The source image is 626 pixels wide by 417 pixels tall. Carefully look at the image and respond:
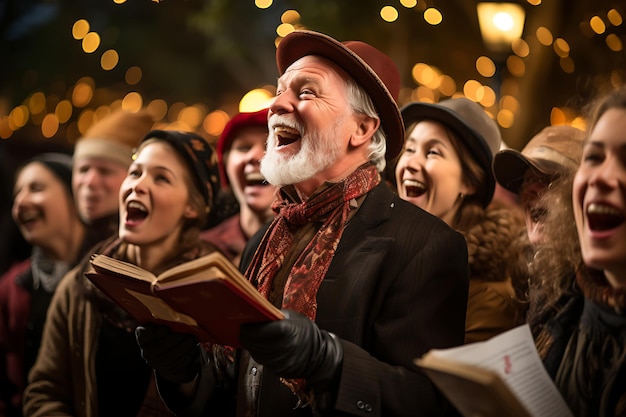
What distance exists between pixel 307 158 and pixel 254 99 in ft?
15.7

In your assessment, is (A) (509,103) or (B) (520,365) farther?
(A) (509,103)

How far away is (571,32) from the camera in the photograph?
4.75m

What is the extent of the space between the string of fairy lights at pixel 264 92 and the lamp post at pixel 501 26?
0.65 ft

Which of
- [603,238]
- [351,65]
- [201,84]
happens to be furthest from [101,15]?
[603,238]

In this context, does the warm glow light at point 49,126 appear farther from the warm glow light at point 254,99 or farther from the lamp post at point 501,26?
the lamp post at point 501,26

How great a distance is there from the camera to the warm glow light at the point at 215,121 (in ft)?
27.0

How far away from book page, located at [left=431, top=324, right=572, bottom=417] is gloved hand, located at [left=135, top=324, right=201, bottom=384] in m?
0.89

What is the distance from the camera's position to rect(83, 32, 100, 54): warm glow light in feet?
25.3

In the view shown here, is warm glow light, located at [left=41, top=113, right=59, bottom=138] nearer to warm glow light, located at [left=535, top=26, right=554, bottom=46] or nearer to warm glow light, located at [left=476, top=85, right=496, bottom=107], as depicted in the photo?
warm glow light, located at [left=476, top=85, right=496, bottom=107]

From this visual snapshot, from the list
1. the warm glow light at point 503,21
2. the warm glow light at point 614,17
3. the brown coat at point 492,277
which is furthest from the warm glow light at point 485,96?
the brown coat at point 492,277

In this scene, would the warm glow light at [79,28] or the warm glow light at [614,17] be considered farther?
the warm glow light at [79,28]

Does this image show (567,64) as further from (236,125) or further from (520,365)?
(520,365)

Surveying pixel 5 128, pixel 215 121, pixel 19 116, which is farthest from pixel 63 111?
pixel 215 121

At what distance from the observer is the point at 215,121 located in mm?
8352
